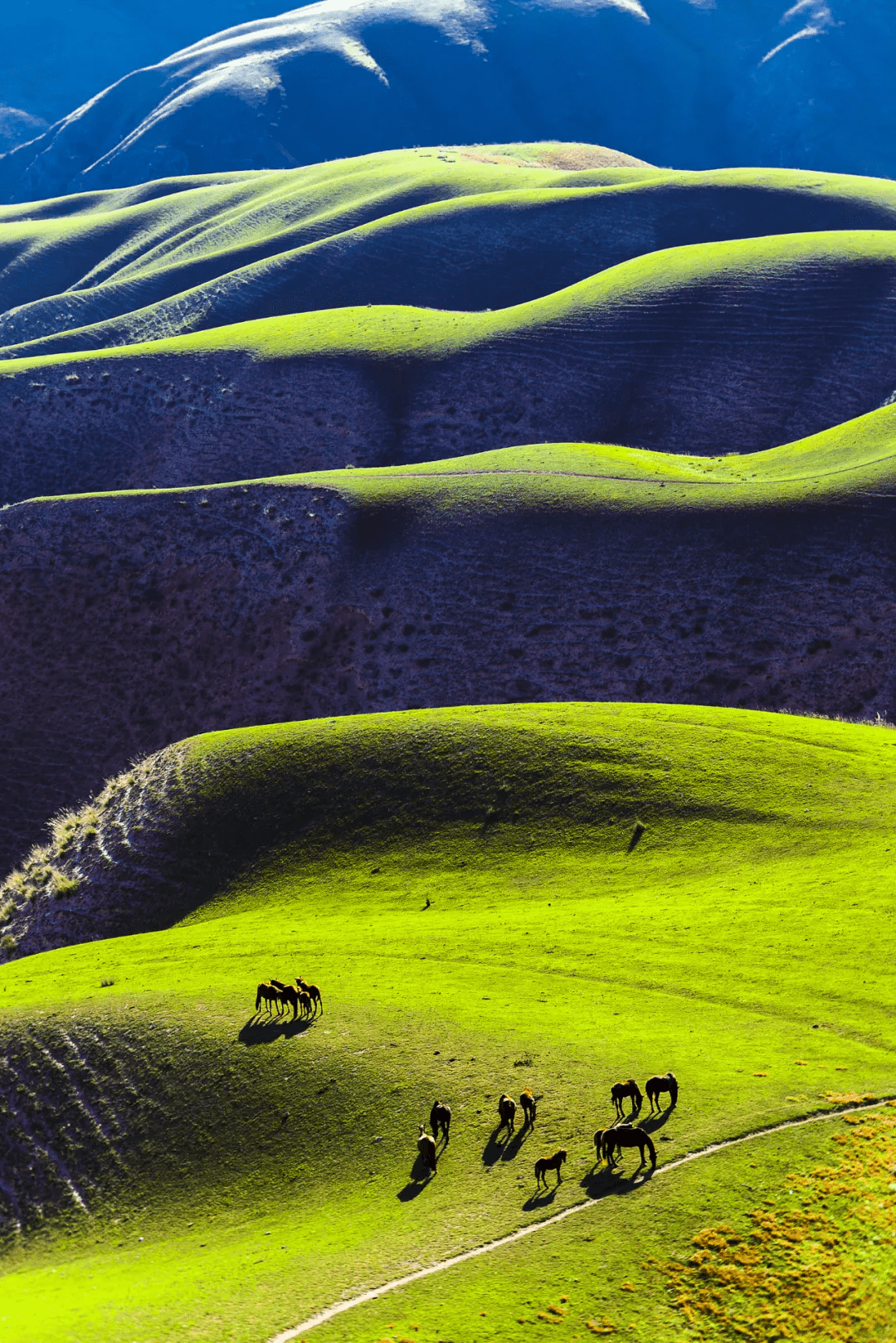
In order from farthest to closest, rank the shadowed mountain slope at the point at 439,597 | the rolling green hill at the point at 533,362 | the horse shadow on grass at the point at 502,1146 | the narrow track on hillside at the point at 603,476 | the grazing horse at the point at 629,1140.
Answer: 1. the rolling green hill at the point at 533,362
2. the narrow track on hillside at the point at 603,476
3. the shadowed mountain slope at the point at 439,597
4. the horse shadow on grass at the point at 502,1146
5. the grazing horse at the point at 629,1140

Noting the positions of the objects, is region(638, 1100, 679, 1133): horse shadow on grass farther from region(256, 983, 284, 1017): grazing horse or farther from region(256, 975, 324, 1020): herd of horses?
region(256, 983, 284, 1017): grazing horse

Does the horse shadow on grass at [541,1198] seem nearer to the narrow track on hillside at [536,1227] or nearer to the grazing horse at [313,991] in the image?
the narrow track on hillside at [536,1227]

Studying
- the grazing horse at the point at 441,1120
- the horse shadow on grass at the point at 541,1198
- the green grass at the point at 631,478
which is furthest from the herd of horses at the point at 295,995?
the green grass at the point at 631,478

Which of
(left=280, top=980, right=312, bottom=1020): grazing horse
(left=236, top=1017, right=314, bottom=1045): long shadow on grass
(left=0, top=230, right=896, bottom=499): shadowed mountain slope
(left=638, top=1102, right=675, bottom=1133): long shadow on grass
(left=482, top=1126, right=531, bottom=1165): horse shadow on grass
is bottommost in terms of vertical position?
(left=482, top=1126, right=531, bottom=1165): horse shadow on grass

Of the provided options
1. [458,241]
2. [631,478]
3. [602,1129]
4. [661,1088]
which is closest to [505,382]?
[631,478]

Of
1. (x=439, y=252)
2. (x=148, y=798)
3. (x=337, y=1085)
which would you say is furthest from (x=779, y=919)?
(x=439, y=252)

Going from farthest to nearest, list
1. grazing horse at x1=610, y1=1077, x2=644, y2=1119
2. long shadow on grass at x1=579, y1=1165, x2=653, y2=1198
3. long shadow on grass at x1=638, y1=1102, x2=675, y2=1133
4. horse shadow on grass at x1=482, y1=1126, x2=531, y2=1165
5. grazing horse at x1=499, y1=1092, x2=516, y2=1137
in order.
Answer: grazing horse at x1=499, y1=1092, x2=516, y2=1137
horse shadow on grass at x1=482, y1=1126, x2=531, y2=1165
grazing horse at x1=610, y1=1077, x2=644, y2=1119
long shadow on grass at x1=638, y1=1102, x2=675, y2=1133
long shadow on grass at x1=579, y1=1165, x2=653, y2=1198

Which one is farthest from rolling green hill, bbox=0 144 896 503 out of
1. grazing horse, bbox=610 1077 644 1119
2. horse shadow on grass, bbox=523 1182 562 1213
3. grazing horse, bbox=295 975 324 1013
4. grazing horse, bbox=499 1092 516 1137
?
horse shadow on grass, bbox=523 1182 562 1213
